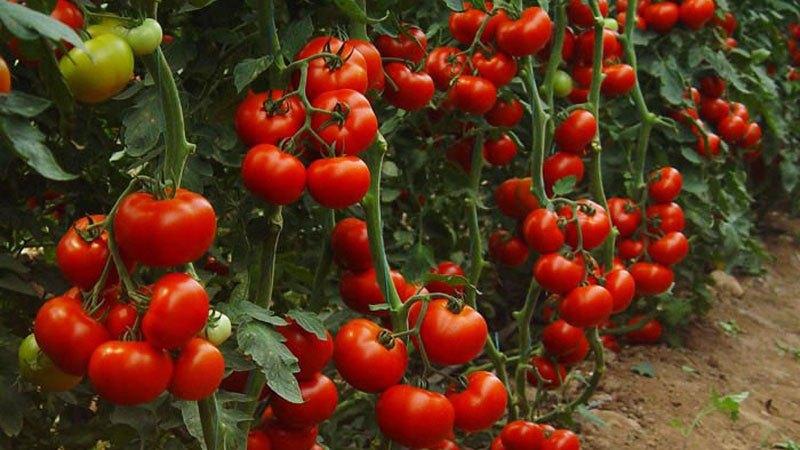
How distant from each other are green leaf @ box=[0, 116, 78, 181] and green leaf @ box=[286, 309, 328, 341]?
0.51m

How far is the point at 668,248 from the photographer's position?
2.45 metres

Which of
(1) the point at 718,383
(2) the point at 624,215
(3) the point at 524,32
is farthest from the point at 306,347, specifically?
(1) the point at 718,383

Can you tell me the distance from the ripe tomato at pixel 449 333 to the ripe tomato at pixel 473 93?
59cm

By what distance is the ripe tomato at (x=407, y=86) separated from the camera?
154cm

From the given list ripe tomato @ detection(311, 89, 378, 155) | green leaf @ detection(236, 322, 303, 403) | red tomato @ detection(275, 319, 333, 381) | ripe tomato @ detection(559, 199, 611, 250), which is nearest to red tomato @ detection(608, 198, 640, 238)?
ripe tomato @ detection(559, 199, 611, 250)

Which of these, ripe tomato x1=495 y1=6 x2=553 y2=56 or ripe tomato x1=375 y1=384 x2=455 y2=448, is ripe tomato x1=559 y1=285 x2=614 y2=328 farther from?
ripe tomato x1=375 y1=384 x2=455 y2=448

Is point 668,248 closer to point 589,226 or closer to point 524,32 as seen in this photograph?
point 589,226

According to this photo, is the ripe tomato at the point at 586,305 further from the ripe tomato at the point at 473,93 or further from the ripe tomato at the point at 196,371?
the ripe tomato at the point at 196,371

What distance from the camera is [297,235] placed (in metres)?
1.94

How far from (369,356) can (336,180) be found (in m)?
0.29

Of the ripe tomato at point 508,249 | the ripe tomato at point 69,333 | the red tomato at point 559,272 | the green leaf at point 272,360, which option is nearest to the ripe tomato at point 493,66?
the red tomato at point 559,272

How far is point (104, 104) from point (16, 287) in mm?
301

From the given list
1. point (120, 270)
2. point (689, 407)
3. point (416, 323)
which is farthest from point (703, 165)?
point (120, 270)

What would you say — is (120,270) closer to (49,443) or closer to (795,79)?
(49,443)
